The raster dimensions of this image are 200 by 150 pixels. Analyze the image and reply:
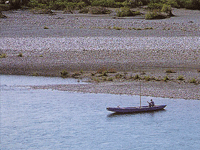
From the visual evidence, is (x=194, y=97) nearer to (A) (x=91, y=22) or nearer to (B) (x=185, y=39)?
(B) (x=185, y=39)

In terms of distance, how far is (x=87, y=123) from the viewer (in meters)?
22.4

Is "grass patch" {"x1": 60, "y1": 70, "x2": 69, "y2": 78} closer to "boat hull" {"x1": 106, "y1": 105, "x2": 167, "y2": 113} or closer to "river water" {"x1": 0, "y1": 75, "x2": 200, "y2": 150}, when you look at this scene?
"river water" {"x1": 0, "y1": 75, "x2": 200, "y2": 150}

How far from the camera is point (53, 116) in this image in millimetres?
23562

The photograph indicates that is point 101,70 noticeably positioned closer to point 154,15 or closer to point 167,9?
point 154,15

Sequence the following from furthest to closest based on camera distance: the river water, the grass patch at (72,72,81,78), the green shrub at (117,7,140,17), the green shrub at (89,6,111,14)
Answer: the green shrub at (89,6,111,14) → the green shrub at (117,7,140,17) → the grass patch at (72,72,81,78) → the river water

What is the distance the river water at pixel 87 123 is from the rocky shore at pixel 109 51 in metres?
1.72

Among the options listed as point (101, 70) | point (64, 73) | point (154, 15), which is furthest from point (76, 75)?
point (154, 15)

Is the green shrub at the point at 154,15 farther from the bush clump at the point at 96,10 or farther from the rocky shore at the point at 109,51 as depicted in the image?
the bush clump at the point at 96,10

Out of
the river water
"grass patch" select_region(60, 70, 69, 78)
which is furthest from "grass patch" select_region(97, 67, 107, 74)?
the river water

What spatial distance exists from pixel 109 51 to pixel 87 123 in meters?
17.2

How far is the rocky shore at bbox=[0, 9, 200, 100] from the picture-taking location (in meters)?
29.5

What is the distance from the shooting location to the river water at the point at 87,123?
20000 mm

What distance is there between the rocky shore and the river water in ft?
5.65

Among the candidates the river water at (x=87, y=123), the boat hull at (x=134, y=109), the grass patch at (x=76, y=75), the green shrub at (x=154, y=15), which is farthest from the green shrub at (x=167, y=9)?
→ the boat hull at (x=134, y=109)
